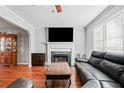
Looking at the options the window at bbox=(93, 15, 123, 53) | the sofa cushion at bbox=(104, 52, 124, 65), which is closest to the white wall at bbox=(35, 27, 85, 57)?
the window at bbox=(93, 15, 123, 53)

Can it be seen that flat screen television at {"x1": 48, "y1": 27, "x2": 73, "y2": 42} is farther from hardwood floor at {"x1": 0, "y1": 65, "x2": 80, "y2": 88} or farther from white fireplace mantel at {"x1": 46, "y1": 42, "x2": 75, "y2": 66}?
hardwood floor at {"x1": 0, "y1": 65, "x2": 80, "y2": 88}

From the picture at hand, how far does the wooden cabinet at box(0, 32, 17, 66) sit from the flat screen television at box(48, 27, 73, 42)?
219cm

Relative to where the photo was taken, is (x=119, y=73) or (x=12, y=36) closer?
(x=119, y=73)

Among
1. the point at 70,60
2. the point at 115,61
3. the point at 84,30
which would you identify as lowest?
the point at 70,60

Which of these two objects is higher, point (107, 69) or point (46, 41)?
point (46, 41)

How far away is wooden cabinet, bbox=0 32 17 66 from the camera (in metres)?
8.91

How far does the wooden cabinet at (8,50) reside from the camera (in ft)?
29.2

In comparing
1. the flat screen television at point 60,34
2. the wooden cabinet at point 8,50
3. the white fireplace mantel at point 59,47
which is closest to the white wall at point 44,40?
the white fireplace mantel at point 59,47

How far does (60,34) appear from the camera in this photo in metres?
8.99

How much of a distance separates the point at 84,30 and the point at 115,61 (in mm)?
6012

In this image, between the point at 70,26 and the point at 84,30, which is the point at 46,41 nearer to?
the point at 70,26
